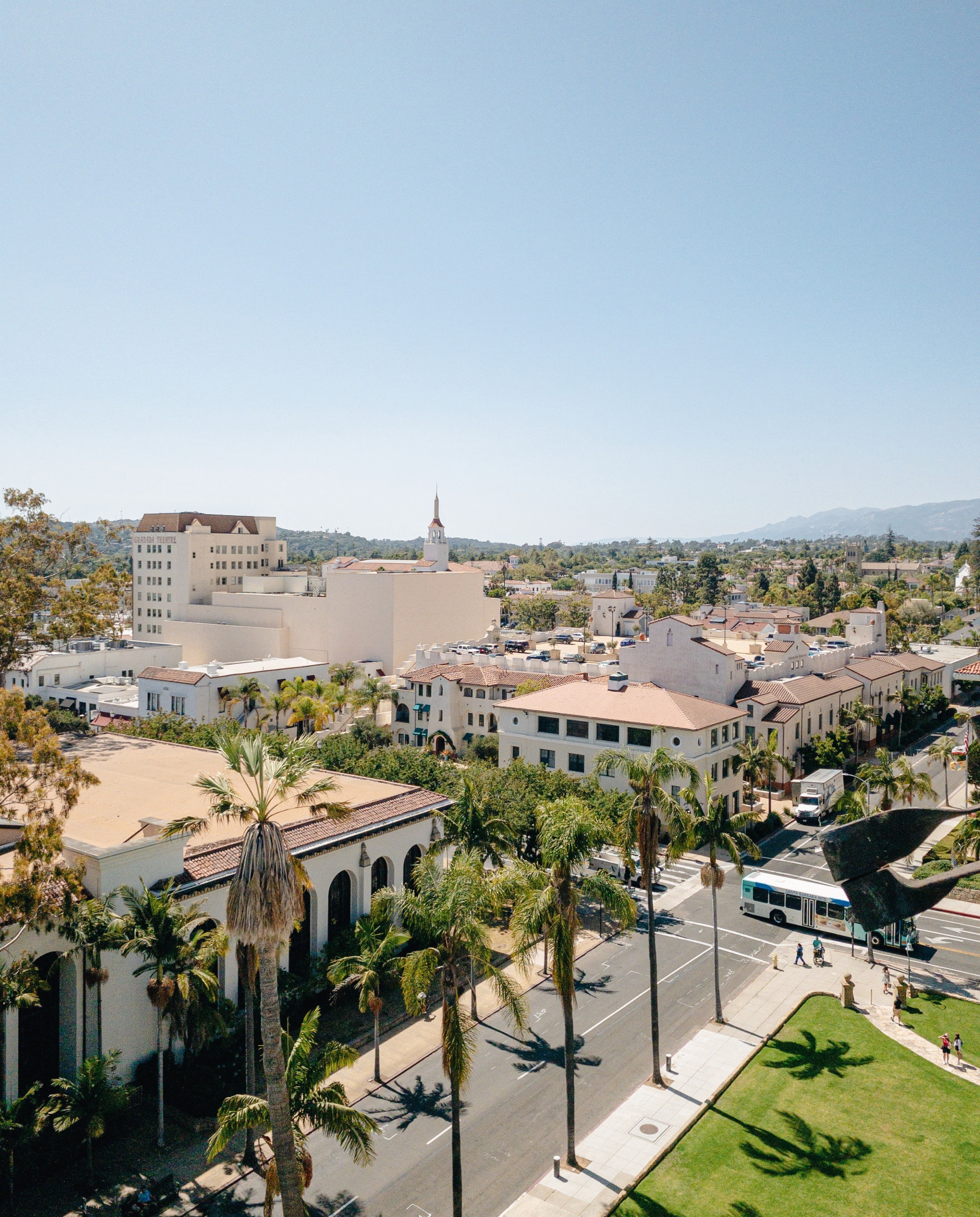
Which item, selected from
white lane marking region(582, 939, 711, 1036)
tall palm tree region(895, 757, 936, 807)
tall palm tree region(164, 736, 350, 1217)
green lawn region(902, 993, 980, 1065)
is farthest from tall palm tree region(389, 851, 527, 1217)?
tall palm tree region(895, 757, 936, 807)

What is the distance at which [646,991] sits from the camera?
119 feet

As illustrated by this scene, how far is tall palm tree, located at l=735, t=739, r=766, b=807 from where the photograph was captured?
59.1 meters

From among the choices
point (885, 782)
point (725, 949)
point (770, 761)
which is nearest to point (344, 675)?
point (770, 761)

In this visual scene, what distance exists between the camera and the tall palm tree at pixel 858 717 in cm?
7627

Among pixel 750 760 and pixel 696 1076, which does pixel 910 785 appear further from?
pixel 696 1076

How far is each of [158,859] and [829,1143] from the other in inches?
902

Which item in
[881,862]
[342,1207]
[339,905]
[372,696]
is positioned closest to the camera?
[881,862]

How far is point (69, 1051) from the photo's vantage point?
26.2 m

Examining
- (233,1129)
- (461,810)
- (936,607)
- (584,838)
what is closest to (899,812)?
(584,838)

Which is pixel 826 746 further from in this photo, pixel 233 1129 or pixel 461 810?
pixel 233 1129

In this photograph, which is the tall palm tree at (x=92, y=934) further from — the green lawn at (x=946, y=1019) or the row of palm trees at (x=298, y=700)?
the row of palm trees at (x=298, y=700)

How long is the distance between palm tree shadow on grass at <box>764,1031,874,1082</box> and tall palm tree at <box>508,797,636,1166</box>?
10074 millimetres

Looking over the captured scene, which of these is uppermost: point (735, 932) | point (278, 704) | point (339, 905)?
point (278, 704)

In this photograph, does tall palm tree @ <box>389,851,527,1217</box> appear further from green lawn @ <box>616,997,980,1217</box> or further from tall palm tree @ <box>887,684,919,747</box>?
tall palm tree @ <box>887,684,919,747</box>
